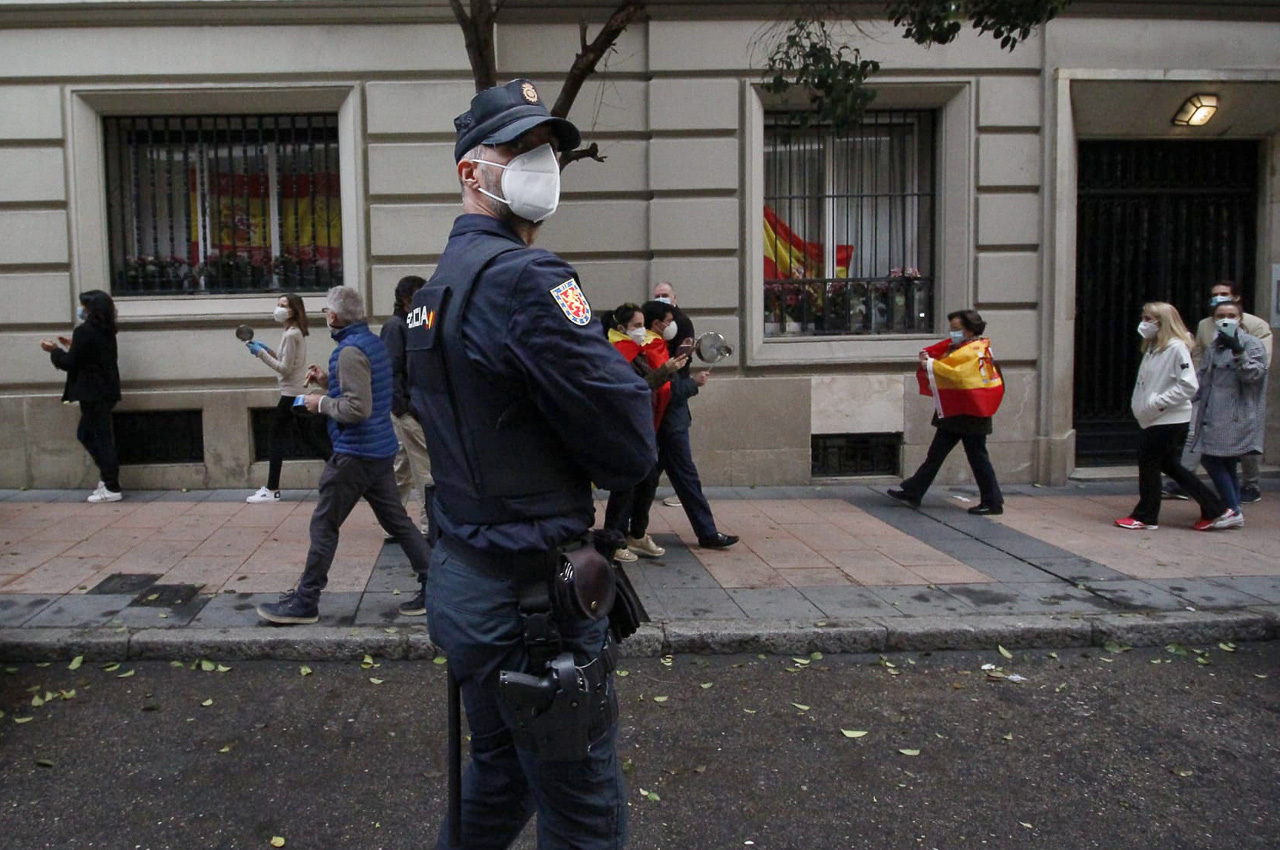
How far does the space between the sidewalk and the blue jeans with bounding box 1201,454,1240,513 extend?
25 cm

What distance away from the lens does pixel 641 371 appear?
6.73m

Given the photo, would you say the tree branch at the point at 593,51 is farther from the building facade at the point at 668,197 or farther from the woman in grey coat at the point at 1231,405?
the woman in grey coat at the point at 1231,405

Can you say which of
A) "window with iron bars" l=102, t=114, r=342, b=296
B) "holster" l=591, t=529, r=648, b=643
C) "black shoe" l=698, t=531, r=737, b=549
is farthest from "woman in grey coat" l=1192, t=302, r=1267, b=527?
"window with iron bars" l=102, t=114, r=342, b=296

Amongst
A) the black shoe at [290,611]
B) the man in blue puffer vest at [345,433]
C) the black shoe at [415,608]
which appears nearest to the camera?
the man in blue puffer vest at [345,433]

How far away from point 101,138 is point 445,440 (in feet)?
29.8

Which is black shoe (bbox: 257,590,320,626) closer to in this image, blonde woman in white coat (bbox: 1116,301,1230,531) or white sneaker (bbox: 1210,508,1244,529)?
blonde woman in white coat (bbox: 1116,301,1230,531)

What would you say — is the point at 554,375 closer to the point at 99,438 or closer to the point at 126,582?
the point at 126,582

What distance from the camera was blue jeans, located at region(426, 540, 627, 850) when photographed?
2395 millimetres

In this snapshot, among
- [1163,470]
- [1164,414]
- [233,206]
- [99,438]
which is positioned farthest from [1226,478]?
A: [99,438]

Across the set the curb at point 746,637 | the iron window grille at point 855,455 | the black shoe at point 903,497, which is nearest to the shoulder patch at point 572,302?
the curb at point 746,637

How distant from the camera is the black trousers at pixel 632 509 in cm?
679

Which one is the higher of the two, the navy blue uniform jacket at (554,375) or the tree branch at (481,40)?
the tree branch at (481,40)

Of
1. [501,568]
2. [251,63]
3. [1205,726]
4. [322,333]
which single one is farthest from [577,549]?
[251,63]

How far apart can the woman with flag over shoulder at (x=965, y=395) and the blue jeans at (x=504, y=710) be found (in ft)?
22.6
